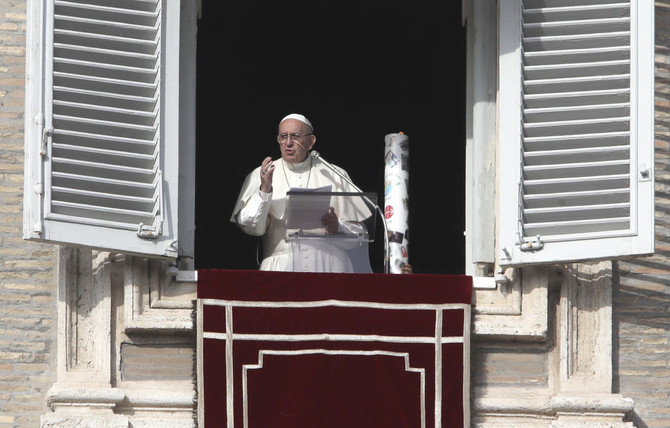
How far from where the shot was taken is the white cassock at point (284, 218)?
10625mm

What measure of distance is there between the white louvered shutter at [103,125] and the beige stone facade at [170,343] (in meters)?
0.30

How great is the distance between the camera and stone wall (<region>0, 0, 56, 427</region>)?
1029 cm

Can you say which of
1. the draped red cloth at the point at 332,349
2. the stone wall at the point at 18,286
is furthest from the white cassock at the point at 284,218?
the stone wall at the point at 18,286

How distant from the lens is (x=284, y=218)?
10898 mm

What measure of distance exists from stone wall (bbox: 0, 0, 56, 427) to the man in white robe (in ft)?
3.43

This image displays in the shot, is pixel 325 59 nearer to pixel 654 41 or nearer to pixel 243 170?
pixel 243 170

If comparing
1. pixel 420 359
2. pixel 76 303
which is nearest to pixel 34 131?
pixel 76 303

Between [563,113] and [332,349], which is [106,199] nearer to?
[332,349]

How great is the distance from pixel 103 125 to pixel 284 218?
3.73ft

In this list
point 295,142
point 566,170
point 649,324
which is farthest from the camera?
point 295,142

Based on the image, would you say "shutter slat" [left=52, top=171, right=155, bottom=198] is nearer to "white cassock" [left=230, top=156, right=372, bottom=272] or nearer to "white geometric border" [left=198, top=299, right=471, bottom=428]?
"white geometric border" [left=198, top=299, right=471, bottom=428]

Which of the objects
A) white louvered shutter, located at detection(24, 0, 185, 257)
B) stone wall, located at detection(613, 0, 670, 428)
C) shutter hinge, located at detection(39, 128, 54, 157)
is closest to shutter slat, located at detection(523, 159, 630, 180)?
stone wall, located at detection(613, 0, 670, 428)

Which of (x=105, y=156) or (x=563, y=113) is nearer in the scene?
(x=105, y=156)

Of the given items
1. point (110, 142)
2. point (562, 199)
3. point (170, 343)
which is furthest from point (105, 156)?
point (562, 199)
